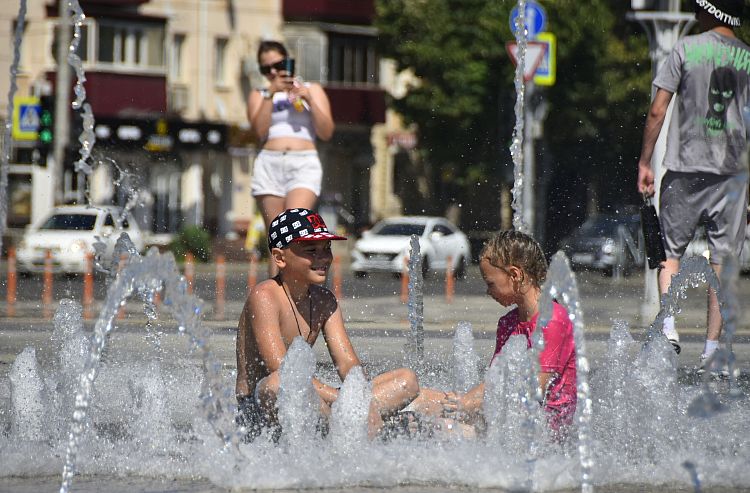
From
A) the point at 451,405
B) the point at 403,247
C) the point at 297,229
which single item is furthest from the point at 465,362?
the point at 403,247

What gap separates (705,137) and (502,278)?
2464 millimetres

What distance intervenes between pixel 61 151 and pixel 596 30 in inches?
520

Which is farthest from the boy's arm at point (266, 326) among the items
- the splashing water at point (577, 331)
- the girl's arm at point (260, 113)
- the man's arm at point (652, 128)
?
the girl's arm at point (260, 113)

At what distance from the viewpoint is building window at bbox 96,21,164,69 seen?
138 ft

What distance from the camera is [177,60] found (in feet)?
144

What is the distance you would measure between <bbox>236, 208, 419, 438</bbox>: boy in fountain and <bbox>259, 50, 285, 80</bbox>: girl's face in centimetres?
376

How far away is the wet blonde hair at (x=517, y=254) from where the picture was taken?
5.57 m

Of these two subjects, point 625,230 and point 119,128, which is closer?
point 625,230

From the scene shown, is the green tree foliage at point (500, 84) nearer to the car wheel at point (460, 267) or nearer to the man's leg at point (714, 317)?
the car wheel at point (460, 267)

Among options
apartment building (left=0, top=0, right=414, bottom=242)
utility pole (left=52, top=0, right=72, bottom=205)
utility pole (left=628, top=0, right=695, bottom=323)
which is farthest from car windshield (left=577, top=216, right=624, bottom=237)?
utility pole (left=628, top=0, right=695, bottom=323)

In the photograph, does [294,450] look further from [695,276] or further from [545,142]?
[545,142]

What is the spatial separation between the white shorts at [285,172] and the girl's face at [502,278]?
3863 mm

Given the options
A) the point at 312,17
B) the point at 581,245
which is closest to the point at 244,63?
the point at 312,17

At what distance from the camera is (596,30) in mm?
35438
